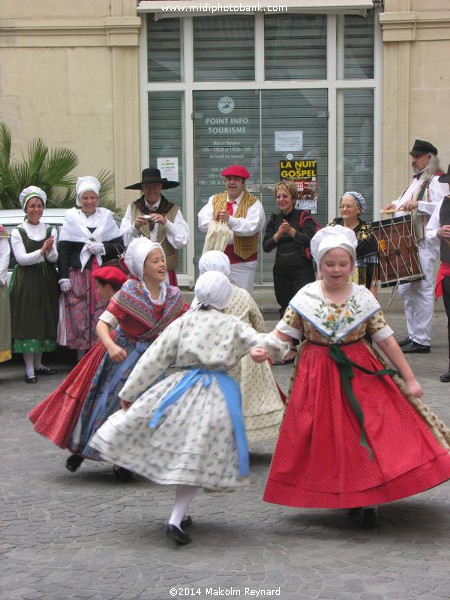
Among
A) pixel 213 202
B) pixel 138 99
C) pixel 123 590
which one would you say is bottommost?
pixel 123 590

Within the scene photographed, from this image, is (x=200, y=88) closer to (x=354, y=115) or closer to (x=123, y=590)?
(x=354, y=115)

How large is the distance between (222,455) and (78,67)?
33.2 feet

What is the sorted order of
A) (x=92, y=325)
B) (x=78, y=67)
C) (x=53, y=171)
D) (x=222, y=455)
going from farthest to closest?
(x=78, y=67) < (x=53, y=171) < (x=92, y=325) < (x=222, y=455)

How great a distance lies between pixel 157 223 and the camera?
A: 10.3 meters

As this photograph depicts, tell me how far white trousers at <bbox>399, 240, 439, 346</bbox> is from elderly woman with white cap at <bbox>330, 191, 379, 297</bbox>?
Answer: 1341 mm

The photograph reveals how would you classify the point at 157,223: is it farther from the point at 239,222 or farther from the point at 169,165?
the point at 169,165

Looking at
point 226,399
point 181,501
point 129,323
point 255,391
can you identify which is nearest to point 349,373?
point 226,399

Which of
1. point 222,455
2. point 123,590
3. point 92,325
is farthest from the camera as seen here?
point 92,325

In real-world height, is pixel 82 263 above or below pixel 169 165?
below

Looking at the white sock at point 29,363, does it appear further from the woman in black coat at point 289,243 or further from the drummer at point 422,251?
the drummer at point 422,251

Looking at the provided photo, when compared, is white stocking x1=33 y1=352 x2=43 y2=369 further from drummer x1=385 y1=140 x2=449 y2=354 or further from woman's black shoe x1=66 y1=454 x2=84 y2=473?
woman's black shoe x1=66 y1=454 x2=84 y2=473

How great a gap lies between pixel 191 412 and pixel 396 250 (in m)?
5.48

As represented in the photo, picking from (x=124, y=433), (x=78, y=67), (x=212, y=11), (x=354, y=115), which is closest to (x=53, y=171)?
(x=78, y=67)

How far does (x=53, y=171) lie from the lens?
1385cm
